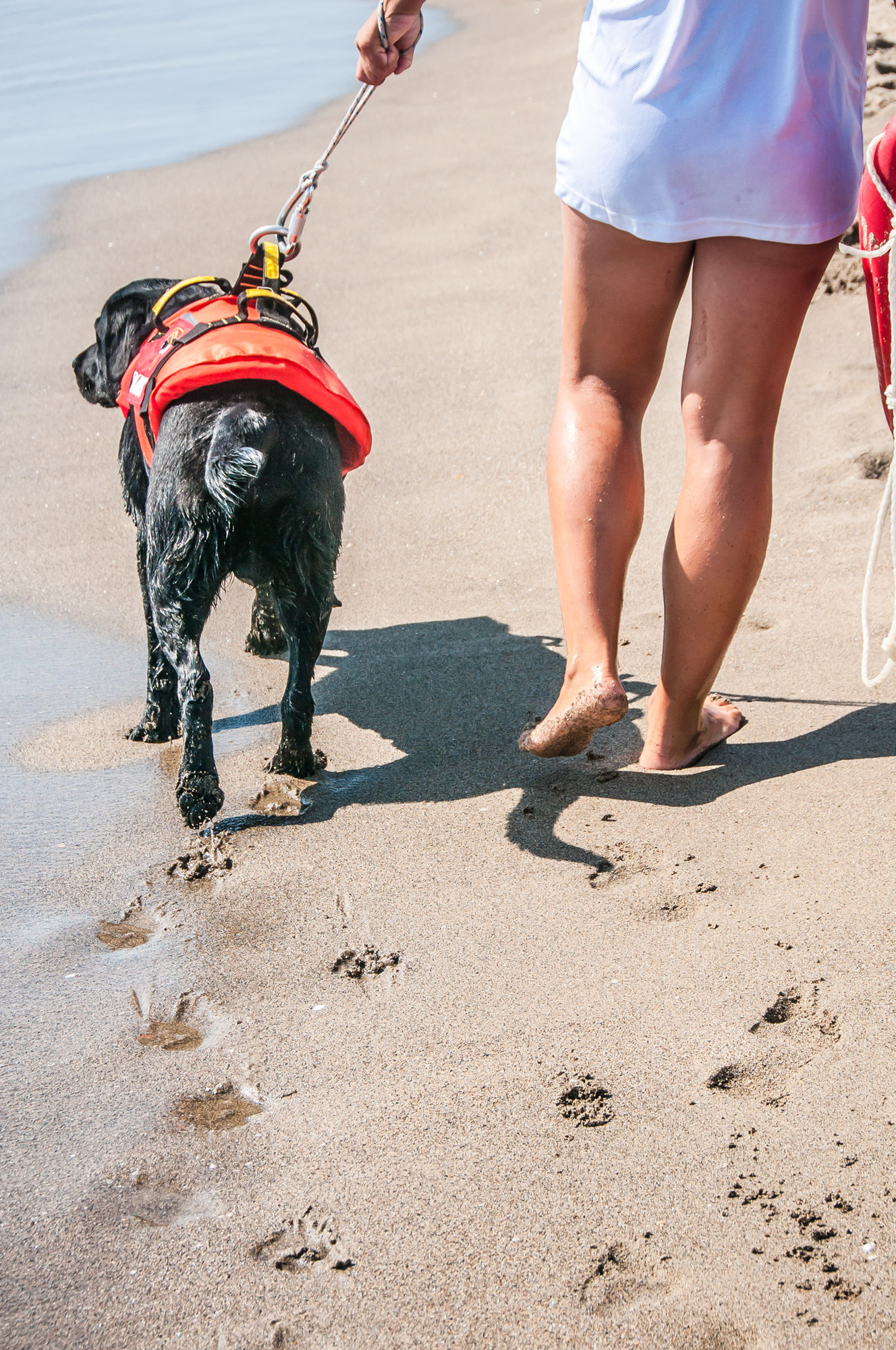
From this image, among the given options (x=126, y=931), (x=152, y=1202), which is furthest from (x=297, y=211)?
(x=152, y=1202)

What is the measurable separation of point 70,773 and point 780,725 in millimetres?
1733

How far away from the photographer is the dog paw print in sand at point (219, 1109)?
1.83 metres

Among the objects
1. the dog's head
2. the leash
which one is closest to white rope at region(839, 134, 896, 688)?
the leash

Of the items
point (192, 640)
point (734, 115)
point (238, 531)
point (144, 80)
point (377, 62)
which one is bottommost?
point (192, 640)

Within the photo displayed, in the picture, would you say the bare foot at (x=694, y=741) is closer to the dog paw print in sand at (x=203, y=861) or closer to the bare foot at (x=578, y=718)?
the bare foot at (x=578, y=718)

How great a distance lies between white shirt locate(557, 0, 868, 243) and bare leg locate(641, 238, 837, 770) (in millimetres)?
86

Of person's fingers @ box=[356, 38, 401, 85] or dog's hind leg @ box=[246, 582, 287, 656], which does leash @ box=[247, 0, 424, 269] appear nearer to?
person's fingers @ box=[356, 38, 401, 85]

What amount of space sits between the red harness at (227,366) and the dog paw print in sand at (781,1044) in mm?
1662

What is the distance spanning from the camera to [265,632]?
366 cm

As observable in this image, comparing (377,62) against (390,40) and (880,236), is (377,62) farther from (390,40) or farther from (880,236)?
(880,236)

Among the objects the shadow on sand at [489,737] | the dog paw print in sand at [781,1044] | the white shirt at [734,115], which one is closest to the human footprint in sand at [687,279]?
the white shirt at [734,115]

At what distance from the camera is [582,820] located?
8.49ft

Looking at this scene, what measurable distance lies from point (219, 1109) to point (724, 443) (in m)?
1.56

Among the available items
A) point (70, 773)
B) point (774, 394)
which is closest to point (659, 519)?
point (774, 394)
